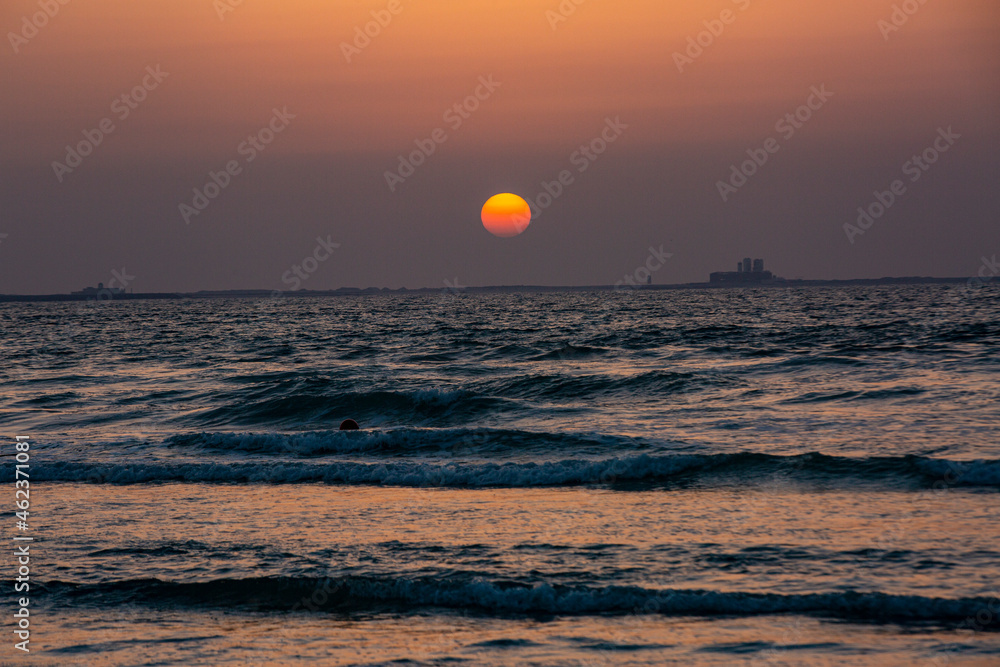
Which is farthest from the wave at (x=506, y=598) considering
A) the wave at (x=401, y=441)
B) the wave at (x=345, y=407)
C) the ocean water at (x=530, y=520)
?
the wave at (x=345, y=407)

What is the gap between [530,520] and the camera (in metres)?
11.8

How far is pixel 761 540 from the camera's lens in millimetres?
10258

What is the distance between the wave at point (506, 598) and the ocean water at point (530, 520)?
1.1 inches

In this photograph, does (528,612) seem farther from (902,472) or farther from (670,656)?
(902,472)

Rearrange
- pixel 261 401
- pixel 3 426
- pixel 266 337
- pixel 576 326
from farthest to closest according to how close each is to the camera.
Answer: pixel 576 326
pixel 266 337
pixel 261 401
pixel 3 426

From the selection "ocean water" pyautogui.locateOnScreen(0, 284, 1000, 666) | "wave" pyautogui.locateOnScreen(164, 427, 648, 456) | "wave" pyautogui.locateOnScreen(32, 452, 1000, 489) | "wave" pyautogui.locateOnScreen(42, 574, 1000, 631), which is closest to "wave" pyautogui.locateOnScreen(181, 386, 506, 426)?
"ocean water" pyautogui.locateOnScreen(0, 284, 1000, 666)

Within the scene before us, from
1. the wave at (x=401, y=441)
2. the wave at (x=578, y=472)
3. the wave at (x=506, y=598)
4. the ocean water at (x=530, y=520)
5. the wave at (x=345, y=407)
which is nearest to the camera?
the ocean water at (x=530, y=520)

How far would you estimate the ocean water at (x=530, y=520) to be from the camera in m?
7.76

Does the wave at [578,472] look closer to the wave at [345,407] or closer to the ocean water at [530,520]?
the ocean water at [530,520]

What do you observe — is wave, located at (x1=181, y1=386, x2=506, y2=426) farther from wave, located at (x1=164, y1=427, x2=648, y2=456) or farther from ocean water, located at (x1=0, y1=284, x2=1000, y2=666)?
wave, located at (x1=164, y1=427, x2=648, y2=456)

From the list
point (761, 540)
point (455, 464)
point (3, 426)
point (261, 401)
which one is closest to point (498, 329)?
point (261, 401)

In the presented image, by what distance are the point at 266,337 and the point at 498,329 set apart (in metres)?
15.0

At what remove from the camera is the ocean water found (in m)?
7.76

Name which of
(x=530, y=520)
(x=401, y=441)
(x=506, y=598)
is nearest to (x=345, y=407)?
(x=401, y=441)
